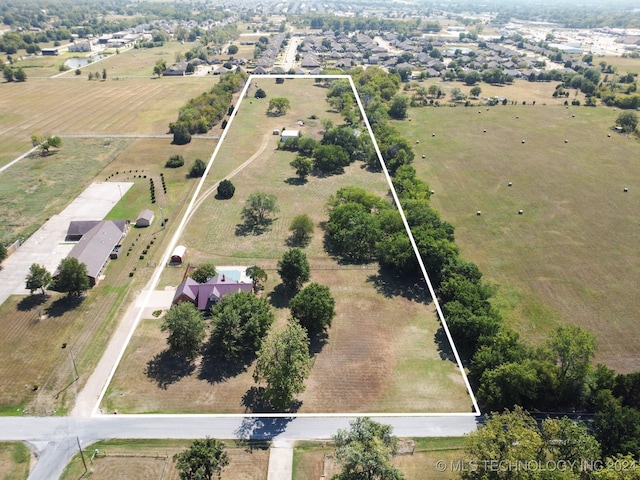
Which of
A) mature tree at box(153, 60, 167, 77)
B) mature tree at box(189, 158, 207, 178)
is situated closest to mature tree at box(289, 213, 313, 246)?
mature tree at box(189, 158, 207, 178)

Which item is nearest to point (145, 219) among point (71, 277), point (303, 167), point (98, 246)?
point (98, 246)

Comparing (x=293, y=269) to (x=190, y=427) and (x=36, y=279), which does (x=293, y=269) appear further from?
(x=36, y=279)

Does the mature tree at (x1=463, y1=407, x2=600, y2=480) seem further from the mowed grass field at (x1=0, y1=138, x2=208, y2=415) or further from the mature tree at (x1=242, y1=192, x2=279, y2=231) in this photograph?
the mature tree at (x1=242, y1=192, x2=279, y2=231)

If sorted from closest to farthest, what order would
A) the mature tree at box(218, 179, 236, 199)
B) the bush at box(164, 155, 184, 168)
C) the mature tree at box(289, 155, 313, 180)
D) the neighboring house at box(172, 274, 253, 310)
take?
the neighboring house at box(172, 274, 253, 310)
the mature tree at box(218, 179, 236, 199)
the mature tree at box(289, 155, 313, 180)
the bush at box(164, 155, 184, 168)

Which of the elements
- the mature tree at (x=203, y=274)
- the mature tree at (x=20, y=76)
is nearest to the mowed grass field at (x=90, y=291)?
the mature tree at (x=203, y=274)

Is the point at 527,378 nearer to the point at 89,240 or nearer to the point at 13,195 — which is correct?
the point at 89,240

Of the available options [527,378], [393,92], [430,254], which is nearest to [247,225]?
[430,254]
